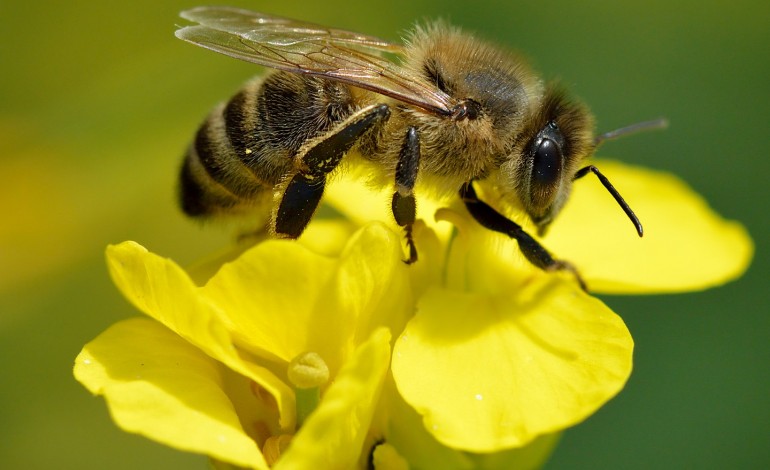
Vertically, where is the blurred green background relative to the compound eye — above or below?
below

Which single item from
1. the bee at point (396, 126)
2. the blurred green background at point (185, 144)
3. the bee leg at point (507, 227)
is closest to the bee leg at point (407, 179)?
the bee at point (396, 126)

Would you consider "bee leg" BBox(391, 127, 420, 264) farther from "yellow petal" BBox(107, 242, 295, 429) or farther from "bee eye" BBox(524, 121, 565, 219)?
"yellow petal" BBox(107, 242, 295, 429)

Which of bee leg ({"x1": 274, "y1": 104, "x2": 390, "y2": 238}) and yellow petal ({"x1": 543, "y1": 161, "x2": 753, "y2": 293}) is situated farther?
yellow petal ({"x1": 543, "y1": 161, "x2": 753, "y2": 293})

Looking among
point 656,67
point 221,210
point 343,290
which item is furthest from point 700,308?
point 343,290

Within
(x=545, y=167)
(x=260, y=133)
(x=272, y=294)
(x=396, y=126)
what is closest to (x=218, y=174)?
(x=260, y=133)

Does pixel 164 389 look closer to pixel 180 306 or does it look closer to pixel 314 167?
pixel 180 306

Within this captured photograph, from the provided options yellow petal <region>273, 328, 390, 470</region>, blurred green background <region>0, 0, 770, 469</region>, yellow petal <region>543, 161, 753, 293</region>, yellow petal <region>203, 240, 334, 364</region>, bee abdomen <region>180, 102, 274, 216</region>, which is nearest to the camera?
yellow petal <region>273, 328, 390, 470</region>

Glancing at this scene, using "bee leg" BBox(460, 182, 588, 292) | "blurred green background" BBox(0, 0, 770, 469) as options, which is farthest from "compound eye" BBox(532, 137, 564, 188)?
"blurred green background" BBox(0, 0, 770, 469)
